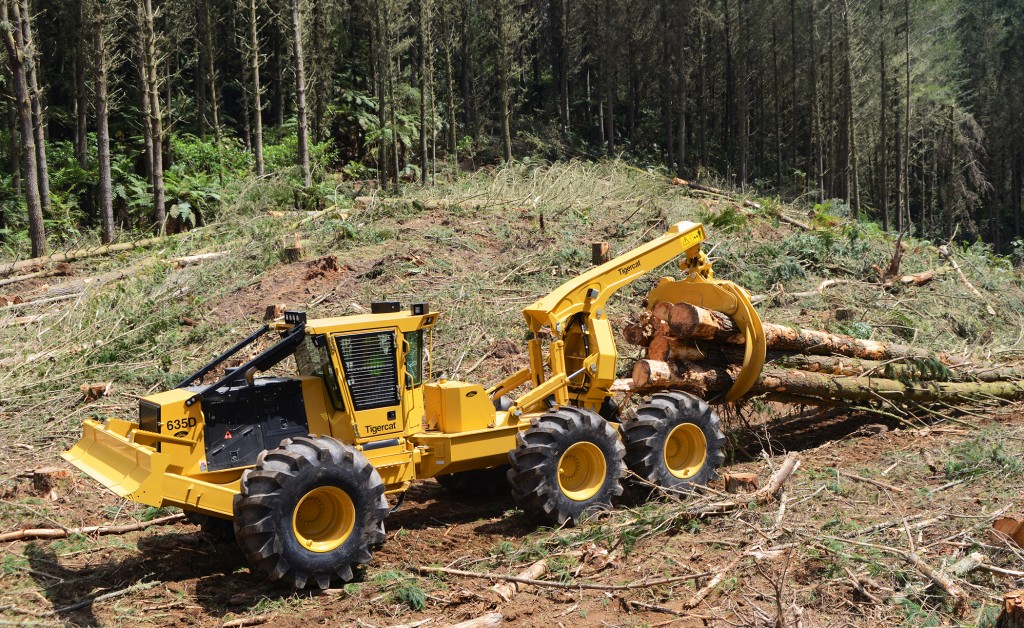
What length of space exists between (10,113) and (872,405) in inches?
912

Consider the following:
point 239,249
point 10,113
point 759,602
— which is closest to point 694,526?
point 759,602

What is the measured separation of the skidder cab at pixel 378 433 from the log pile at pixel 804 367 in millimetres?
389

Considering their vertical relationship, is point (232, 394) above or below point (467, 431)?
above

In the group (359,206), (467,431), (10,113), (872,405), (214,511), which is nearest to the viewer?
(214,511)

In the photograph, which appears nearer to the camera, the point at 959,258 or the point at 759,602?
the point at 759,602

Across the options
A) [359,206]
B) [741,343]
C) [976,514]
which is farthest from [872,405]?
[359,206]

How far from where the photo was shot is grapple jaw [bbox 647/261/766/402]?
9711 mm

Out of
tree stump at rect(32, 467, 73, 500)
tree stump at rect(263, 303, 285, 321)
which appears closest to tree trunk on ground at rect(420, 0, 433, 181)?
tree stump at rect(263, 303, 285, 321)

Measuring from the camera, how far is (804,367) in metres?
10.6

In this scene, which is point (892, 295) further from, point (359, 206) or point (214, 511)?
point (214, 511)

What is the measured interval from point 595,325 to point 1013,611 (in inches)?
187

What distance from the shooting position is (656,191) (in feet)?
64.7

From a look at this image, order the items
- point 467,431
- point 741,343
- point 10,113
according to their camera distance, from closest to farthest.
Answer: point 467,431 < point 741,343 < point 10,113

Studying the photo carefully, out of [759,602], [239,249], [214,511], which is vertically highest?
[239,249]
